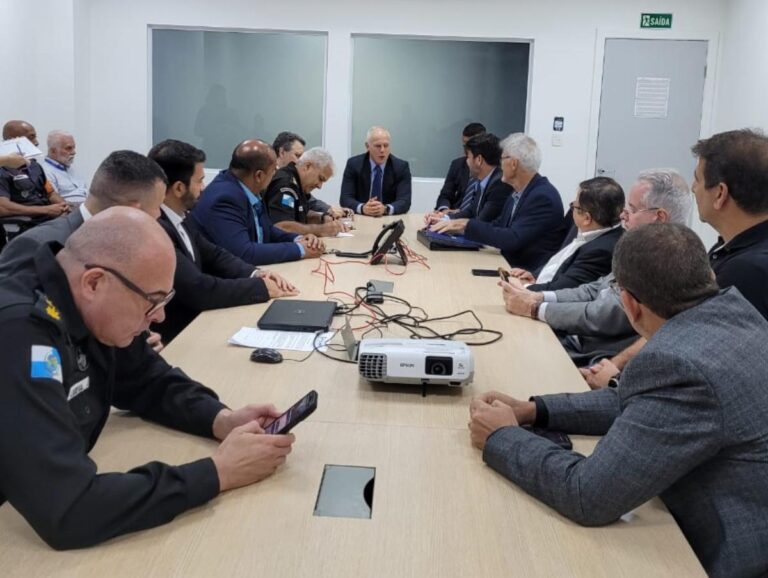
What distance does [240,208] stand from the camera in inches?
148

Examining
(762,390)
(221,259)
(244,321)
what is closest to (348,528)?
(762,390)

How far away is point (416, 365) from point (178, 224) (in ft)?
4.94

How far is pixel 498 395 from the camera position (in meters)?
1.82

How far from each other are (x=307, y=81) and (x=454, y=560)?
22.8 ft

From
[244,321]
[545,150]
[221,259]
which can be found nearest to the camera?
[244,321]

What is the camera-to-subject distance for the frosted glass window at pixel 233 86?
760 cm

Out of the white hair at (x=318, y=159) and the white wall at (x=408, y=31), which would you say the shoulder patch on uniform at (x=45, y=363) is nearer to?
the white hair at (x=318, y=159)

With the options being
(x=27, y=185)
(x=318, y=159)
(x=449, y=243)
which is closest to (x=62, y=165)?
(x=27, y=185)

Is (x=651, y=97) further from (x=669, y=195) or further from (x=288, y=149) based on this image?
(x=669, y=195)

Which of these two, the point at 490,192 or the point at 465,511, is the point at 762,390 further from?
the point at 490,192

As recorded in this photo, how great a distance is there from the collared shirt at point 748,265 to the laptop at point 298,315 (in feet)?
4.07

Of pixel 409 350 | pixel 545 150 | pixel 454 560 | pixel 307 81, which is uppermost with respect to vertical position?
pixel 307 81

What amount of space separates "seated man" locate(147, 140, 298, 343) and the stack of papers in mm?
383

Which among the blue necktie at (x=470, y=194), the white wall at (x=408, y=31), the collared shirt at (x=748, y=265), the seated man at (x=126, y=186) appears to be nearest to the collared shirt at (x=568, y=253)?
the collared shirt at (x=748, y=265)
